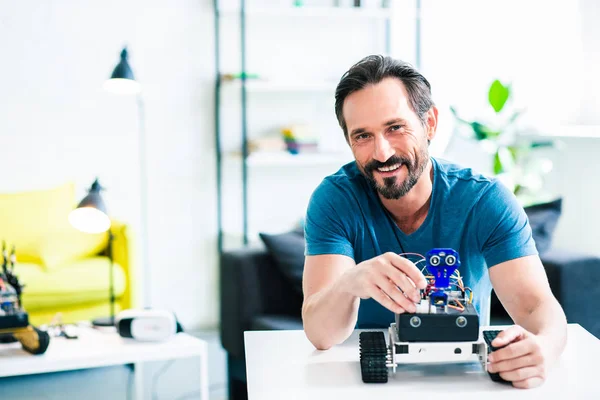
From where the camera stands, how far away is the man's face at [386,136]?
154 cm

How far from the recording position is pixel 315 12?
4.03 m

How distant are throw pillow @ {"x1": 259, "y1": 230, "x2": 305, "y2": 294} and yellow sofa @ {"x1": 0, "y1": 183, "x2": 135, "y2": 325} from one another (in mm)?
974

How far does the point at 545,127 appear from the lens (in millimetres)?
4055

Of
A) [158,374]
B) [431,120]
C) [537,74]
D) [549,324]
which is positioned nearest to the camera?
[549,324]

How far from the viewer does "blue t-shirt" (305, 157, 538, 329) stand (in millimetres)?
1596

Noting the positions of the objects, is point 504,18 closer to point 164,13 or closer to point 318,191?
point 164,13

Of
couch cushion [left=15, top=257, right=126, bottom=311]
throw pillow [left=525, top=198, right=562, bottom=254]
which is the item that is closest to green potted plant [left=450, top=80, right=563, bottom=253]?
throw pillow [left=525, top=198, right=562, bottom=254]

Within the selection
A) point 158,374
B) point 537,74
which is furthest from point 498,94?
point 158,374

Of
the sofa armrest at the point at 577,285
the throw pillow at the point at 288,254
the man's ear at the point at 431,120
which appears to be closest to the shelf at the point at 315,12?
the throw pillow at the point at 288,254

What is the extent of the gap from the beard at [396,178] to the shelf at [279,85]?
239 cm

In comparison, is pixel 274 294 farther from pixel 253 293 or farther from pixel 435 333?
pixel 435 333

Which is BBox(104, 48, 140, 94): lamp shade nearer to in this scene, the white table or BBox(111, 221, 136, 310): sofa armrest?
BBox(111, 221, 136, 310): sofa armrest

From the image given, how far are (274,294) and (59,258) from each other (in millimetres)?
1219

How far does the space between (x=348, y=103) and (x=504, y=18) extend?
3.19 m
